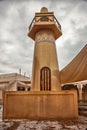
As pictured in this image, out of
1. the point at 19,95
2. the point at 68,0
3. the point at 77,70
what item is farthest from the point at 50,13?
the point at 68,0

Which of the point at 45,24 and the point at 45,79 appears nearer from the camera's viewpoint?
the point at 45,79

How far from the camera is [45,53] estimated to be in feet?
43.0

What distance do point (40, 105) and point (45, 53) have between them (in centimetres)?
454

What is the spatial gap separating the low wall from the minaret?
7.43 ft

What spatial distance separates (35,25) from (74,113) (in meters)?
7.45

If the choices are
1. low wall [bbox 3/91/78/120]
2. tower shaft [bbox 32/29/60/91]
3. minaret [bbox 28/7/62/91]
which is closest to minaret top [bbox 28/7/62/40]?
minaret [bbox 28/7/62/91]

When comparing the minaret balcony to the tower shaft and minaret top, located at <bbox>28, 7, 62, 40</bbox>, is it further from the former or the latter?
the tower shaft

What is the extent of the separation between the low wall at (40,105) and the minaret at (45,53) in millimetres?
2264

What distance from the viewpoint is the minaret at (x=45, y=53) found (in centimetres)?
1261

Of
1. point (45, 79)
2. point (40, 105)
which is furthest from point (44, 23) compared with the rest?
point (40, 105)

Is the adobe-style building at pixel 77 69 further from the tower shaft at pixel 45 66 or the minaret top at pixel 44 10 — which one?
the minaret top at pixel 44 10

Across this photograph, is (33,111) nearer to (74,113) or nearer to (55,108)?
(55,108)

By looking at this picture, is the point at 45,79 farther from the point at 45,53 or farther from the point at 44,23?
the point at 44,23

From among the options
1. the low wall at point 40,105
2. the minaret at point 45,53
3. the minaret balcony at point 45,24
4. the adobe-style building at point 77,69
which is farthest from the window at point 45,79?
the minaret balcony at point 45,24
